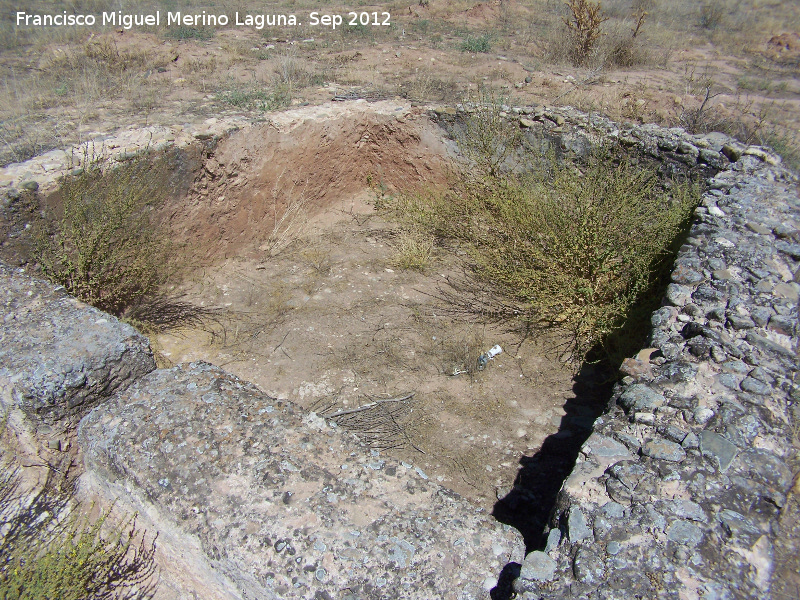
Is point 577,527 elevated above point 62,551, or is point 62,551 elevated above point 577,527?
point 577,527

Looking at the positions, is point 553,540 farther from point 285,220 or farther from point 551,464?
point 285,220

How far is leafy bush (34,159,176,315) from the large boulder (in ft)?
5.51

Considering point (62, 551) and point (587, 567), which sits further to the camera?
point (62, 551)

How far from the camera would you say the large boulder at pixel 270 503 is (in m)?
1.90

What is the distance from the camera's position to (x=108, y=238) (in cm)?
394

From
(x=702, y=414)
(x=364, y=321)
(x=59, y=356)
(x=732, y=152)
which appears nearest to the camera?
(x=702, y=414)

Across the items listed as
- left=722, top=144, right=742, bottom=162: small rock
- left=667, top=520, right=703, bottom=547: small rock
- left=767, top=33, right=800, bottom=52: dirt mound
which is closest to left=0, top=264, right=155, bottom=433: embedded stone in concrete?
left=667, top=520, right=703, bottom=547: small rock

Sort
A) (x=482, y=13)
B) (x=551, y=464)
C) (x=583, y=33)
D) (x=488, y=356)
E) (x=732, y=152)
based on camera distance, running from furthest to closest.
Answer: (x=482, y=13), (x=583, y=33), (x=732, y=152), (x=488, y=356), (x=551, y=464)

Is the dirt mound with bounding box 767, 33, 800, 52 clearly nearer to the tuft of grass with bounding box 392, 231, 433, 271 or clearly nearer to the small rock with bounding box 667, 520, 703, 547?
the tuft of grass with bounding box 392, 231, 433, 271

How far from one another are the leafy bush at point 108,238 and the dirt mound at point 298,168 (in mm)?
388

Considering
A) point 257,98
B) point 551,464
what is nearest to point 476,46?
point 257,98

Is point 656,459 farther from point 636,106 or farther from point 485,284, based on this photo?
point 636,106

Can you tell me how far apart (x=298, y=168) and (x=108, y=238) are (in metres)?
2.11

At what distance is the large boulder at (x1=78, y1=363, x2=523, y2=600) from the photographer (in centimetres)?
190
